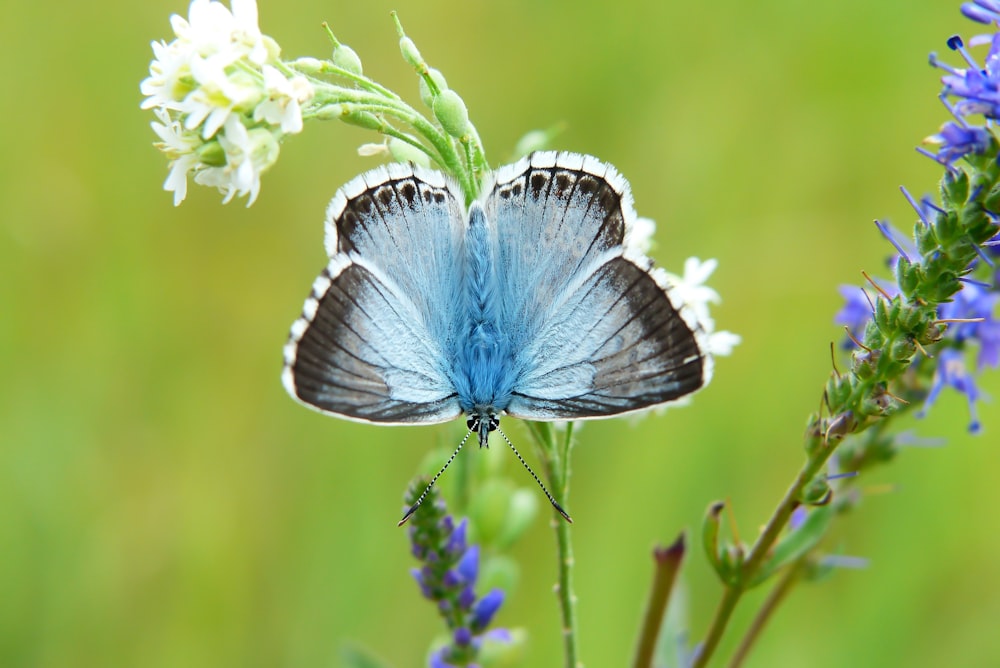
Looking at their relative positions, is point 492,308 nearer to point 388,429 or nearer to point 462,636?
point 462,636

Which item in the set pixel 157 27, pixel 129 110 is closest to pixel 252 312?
pixel 129 110

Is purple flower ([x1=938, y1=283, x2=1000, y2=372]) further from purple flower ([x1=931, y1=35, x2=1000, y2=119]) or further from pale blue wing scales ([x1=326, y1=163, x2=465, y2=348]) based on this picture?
pale blue wing scales ([x1=326, y1=163, x2=465, y2=348])

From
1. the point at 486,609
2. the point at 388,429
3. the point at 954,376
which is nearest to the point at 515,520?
the point at 486,609

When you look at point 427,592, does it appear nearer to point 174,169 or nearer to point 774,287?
point 174,169

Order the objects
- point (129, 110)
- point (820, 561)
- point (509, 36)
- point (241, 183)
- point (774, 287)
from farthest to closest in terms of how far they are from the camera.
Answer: point (509, 36)
point (129, 110)
point (774, 287)
point (820, 561)
point (241, 183)

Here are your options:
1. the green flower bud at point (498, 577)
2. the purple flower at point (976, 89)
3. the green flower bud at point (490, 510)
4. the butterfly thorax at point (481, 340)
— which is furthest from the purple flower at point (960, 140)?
the green flower bud at point (498, 577)
